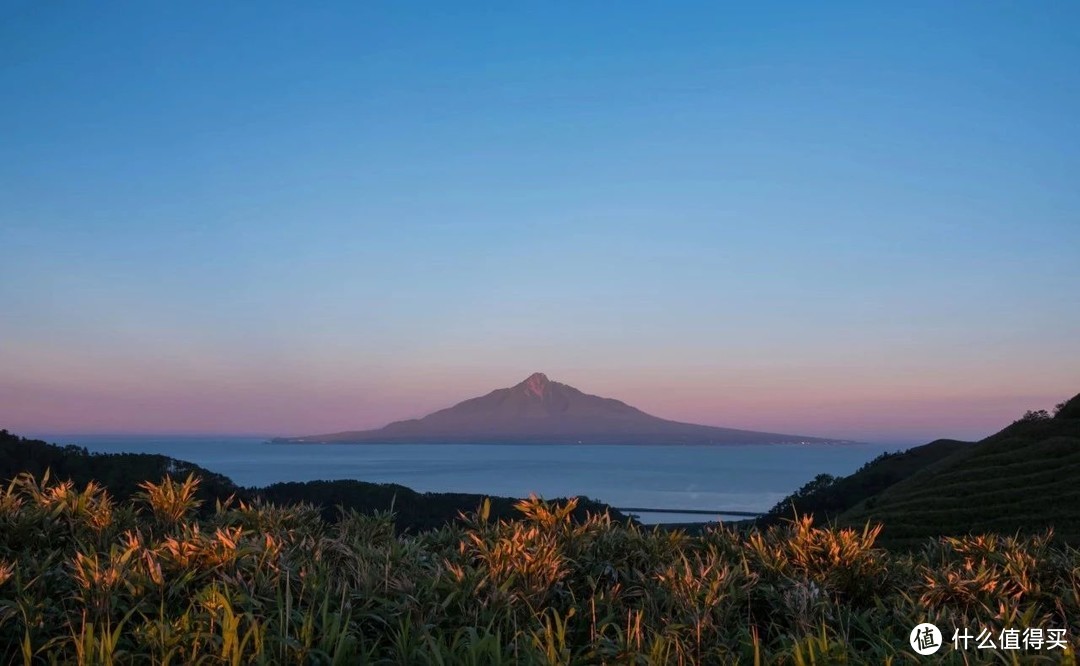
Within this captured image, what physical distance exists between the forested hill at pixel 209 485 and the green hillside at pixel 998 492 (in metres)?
6.78

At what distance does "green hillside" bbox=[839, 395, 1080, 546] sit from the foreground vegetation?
34.9 ft

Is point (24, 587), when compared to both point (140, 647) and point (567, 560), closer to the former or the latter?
point (140, 647)

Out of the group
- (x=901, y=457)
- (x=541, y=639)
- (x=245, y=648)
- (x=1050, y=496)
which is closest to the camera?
(x=245, y=648)

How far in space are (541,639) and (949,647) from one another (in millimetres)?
2167

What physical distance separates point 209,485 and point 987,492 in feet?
63.1

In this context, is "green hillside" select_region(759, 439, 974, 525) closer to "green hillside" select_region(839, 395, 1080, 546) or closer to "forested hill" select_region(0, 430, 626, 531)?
"green hillside" select_region(839, 395, 1080, 546)

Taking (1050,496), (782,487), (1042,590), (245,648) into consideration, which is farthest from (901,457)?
(245,648)

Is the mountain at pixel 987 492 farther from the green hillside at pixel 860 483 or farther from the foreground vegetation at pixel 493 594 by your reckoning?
the foreground vegetation at pixel 493 594

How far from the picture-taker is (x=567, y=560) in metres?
5.45

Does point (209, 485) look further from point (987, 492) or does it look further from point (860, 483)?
point (860, 483)

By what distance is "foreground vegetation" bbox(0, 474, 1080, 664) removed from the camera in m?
3.75

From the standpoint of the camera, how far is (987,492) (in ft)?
65.2

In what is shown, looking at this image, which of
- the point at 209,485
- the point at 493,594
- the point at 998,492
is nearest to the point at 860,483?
the point at 998,492

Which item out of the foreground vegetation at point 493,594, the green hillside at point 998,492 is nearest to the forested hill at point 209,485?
the green hillside at point 998,492
